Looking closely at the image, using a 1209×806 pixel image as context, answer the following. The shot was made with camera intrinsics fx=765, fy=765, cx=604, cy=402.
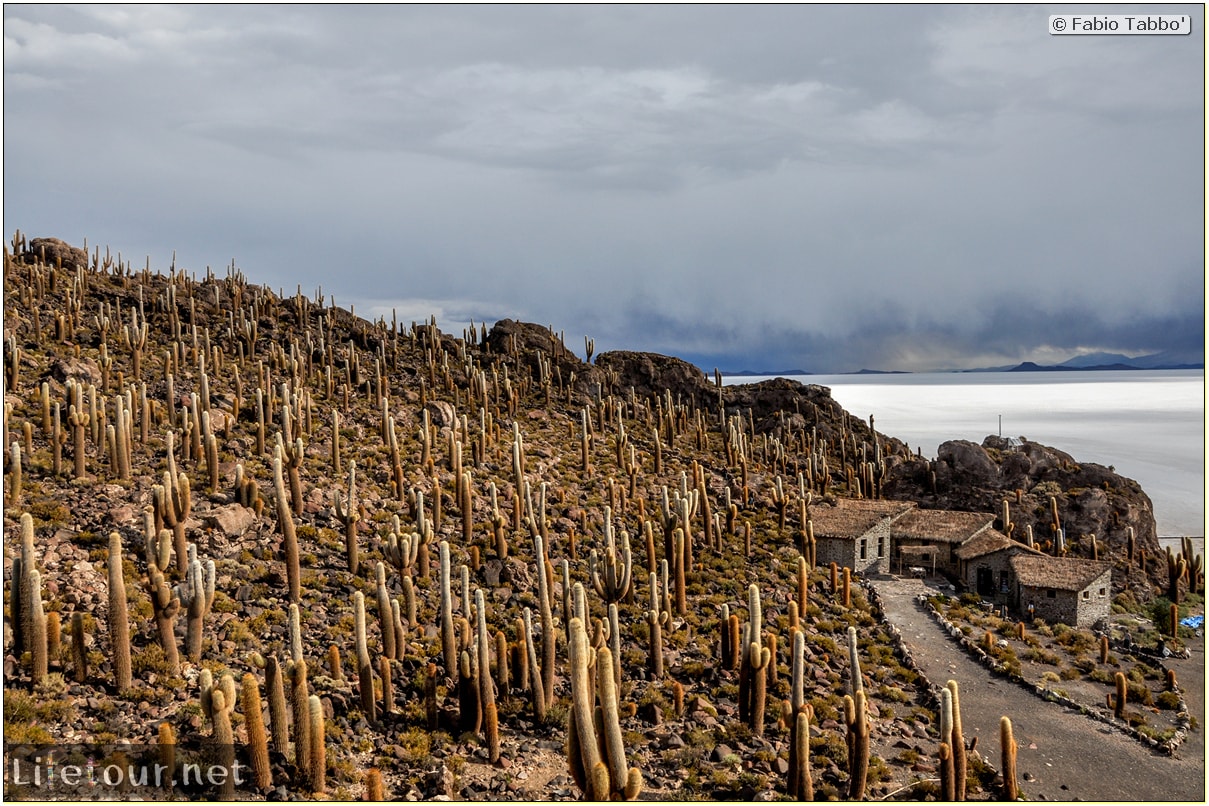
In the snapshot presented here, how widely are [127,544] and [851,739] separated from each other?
19821mm

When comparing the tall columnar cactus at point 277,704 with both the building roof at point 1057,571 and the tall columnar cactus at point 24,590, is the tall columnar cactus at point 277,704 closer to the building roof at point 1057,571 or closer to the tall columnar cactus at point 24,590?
the tall columnar cactus at point 24,590

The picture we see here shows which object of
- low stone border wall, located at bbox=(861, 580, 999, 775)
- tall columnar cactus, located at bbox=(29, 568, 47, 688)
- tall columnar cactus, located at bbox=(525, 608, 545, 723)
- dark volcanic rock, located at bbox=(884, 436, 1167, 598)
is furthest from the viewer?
dark volcanic rock, located at bbox=(884, 436, 1167, 598)

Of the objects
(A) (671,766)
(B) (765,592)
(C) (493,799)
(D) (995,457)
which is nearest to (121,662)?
(C) (493,799)

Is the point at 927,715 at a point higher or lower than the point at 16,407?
lower

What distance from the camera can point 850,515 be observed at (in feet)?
131

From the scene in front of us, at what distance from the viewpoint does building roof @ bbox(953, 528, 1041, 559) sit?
3844cm

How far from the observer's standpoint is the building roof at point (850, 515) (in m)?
38.2

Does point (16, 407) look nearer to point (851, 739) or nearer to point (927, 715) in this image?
point (851, 739)

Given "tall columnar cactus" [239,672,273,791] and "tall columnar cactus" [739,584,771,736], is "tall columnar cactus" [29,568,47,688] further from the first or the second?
"tall columnar cactus" [739,584,771,736]

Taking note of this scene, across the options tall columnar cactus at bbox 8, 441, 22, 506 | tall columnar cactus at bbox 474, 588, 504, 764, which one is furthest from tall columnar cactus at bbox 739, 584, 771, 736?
tall columnar cactus at bbox 8, 441, 22, 506

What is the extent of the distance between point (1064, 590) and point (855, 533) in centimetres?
932

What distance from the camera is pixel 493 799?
1605cm

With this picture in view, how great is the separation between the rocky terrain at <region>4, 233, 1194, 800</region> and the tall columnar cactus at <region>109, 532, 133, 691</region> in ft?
0.25

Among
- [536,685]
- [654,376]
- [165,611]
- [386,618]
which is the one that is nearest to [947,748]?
[536,685]
